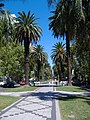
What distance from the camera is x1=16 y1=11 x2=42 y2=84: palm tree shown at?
4878cm

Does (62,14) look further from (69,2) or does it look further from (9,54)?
(9,54)

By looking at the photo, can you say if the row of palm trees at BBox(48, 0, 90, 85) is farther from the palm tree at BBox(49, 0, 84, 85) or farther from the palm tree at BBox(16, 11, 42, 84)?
the palm tree at BBox(16, 11, 42, 84)

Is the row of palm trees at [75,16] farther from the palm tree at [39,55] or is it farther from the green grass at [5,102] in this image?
the palm tree at [39,55]

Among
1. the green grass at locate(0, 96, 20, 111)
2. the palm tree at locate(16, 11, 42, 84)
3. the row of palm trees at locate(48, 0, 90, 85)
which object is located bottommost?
the green grass at locate(0, 96, 20, 111)

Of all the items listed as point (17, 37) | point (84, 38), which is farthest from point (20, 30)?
point (84, 38)

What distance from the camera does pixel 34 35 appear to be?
50094mm

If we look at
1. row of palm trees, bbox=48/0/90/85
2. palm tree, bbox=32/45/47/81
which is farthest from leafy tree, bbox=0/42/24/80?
row of palm trees, bbox=48/0/90/85

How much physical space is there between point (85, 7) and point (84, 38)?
9.43ft

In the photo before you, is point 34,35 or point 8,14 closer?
point 8,14

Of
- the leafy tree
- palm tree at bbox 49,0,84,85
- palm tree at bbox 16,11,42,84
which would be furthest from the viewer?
the leafy tree

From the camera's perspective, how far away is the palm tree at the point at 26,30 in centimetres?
4878

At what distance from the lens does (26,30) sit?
48875mm

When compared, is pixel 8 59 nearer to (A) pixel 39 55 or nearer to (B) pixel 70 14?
(A) pixel 39 55

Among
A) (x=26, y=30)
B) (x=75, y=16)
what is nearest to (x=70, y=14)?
(x=75, y=16)
